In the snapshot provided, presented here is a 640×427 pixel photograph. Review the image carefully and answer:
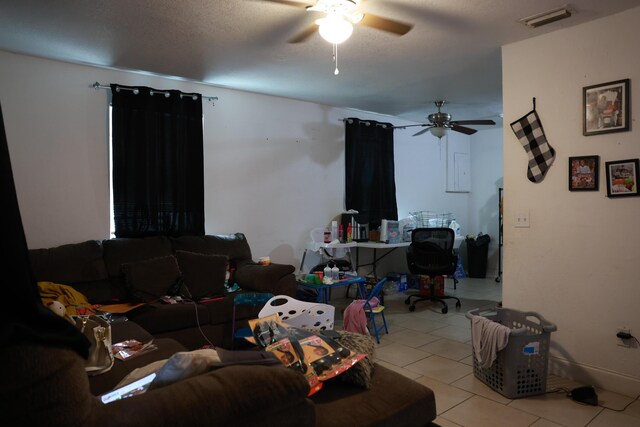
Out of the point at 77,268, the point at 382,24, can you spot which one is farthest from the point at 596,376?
the point at 77,268

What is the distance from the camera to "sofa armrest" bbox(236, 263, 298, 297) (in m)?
3.38

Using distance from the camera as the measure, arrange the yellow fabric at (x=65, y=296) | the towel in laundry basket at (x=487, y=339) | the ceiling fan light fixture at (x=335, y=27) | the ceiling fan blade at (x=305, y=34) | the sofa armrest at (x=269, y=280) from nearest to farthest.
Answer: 1. the ceiling fan light fixture at (x=335, y=27)
2. the towel in laundry basket at (x=487, y=339)
3. the ceiling fan blade at (x=305, y=34)
4. the yellow fabric at (x=65, y=296)
5. the sofa armrest at (x=269, y=280)

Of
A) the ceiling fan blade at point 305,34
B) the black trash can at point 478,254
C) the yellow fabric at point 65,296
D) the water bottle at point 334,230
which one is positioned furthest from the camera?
the black trash can at point 478,254

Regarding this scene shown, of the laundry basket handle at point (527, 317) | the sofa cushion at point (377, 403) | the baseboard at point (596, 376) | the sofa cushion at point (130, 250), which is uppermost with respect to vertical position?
the sofa cushion at point (130, 250)

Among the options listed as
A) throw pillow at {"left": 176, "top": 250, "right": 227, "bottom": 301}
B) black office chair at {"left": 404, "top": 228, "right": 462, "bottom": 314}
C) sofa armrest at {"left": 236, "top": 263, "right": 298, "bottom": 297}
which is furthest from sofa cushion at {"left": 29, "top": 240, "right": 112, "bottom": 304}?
black office chair at {"left": 404, "top": 228, "right": 462, "bottom": 314}

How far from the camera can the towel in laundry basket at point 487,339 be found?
8.02 feet

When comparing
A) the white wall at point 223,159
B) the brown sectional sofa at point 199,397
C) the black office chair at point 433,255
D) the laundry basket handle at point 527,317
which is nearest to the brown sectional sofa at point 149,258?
the brown sectional sofa at point 199,397

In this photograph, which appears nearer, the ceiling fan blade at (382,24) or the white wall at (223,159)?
the ceiling fan blade at (382,24)

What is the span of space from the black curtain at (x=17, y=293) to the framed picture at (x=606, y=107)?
308 centimetres

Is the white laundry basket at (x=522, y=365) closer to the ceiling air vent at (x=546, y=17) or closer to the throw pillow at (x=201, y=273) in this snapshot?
the ceiling air vent at (x=546, y=17)

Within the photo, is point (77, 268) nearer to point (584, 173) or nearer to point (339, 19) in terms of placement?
point (339, 19)

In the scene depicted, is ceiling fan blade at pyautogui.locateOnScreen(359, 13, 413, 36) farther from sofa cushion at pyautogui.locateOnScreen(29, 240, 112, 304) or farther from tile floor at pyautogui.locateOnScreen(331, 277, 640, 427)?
sofa cushion at pyautogui.locateOnScreen(29, 240, 112, 304)

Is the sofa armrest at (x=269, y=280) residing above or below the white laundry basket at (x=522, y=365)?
above

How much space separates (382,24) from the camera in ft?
7.98
